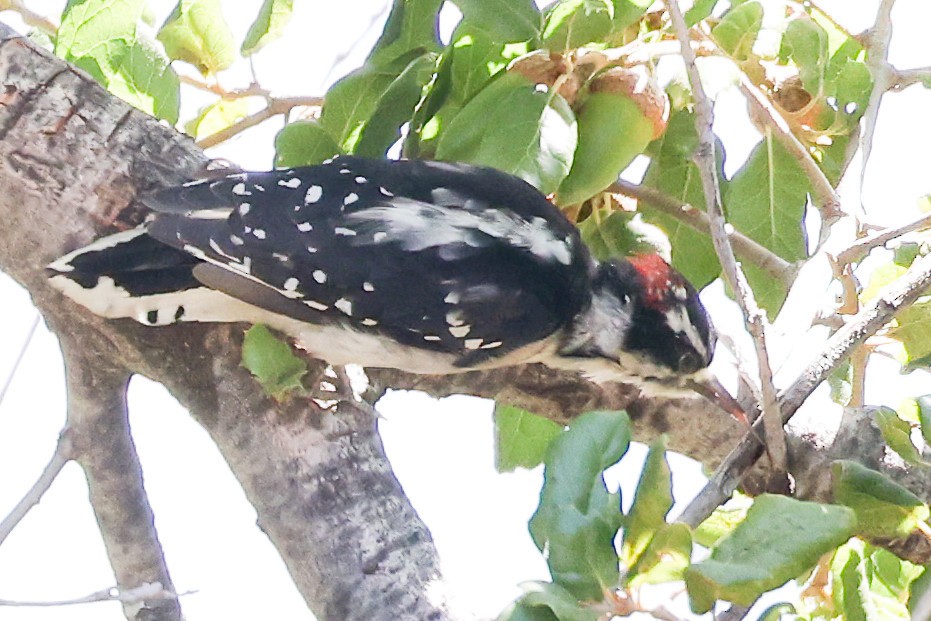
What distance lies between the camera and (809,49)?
1680mm

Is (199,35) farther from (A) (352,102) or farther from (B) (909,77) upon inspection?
(B) (909,77)

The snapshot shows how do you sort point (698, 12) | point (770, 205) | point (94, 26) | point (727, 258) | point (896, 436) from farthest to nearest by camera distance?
1. point (770, 205)
2. point (94, 26)
3. point (698, 12)
4. point (896, 436)
5. point (727, 258)

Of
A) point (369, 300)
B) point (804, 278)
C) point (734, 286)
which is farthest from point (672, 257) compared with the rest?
point (734, 286)

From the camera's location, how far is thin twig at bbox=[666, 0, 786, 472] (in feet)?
3.99

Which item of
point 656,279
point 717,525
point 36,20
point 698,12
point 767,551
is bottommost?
point 767,551

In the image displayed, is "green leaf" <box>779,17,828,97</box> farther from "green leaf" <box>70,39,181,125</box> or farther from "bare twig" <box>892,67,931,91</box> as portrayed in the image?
"green leaf" <box>70,39,181,125</box>

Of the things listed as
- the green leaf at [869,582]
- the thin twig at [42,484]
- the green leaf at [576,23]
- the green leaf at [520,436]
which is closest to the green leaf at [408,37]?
the green leaf at [576,23]

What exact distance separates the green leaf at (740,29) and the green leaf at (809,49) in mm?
51

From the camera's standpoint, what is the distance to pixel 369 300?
5.65 feet

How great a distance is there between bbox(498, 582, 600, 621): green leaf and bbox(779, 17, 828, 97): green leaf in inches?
37.6

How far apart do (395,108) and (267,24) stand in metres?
0.24

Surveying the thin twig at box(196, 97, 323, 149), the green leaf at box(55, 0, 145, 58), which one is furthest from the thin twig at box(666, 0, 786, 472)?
the green leaf at box(55, 0, 145, 58)

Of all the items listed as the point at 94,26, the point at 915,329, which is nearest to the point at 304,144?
the point at 94,26

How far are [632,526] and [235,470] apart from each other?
2.29 ft
